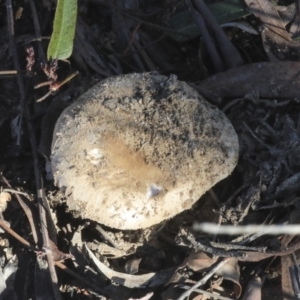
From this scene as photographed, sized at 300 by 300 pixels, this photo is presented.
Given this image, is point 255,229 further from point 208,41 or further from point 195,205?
point 208,41

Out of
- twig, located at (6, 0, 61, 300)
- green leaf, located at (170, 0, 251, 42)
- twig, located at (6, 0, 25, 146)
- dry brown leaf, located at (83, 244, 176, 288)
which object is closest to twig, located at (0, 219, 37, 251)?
twig, located at (6, 0, 61, 300)

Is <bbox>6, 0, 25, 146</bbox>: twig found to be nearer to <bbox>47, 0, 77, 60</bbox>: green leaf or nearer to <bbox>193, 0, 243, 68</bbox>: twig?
<bbox>47, 0, 77, 60</bbox>: green leaf

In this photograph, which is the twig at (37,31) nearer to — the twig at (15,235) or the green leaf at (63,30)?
the green leaf at (63,30)

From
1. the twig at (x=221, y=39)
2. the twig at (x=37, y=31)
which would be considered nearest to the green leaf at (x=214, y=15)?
the twig at (x=221, y=39)

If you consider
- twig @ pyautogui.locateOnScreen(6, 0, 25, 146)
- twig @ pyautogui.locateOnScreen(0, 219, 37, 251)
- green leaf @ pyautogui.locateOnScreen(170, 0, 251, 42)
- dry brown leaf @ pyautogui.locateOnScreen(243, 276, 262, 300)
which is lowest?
dry brown leaf @ pyautogui.locateOnScreen(243, 276, 262, 300)

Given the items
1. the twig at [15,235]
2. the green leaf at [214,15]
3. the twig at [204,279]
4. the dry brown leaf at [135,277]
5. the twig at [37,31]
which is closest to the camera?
the twig at [204,279]

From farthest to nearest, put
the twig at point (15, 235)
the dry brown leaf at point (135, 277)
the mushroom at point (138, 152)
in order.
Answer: the twig at point (15, 235)
the dry brown leaf at point (135, 277)
the mushroom at point (138, 152)

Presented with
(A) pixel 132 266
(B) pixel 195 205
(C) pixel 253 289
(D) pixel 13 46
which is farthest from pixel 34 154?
(C) pixel 253 289
